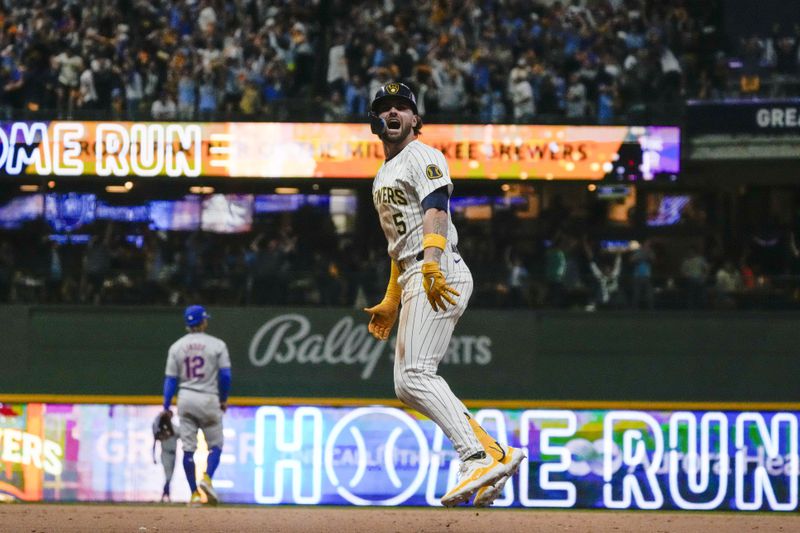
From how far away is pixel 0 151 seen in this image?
14711 mm

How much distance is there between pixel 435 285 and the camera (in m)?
5.50

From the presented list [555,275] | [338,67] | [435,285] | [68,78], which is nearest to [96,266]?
[68,78]

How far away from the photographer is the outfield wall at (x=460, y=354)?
13961 mm

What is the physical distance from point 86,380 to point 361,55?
511 cm

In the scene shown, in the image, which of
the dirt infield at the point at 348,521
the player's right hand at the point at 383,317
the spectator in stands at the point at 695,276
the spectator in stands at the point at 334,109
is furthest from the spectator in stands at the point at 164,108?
the player's right hand at the point at 383,317

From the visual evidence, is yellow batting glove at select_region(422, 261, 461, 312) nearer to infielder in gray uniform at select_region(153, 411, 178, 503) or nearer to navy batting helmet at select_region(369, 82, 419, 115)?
navy batting helmet at select_region(369, 82, 419, 115)

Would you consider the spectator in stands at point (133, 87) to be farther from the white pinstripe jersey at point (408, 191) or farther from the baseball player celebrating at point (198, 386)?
the white pinstripe jersey at point (408, 191)

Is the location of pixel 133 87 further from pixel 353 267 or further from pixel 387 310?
pixel 387 310

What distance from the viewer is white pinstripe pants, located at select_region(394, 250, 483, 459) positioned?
5.73 metres

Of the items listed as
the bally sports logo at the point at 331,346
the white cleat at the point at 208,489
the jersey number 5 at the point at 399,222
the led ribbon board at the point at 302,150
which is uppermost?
the led ribbon board at the point at 302,150

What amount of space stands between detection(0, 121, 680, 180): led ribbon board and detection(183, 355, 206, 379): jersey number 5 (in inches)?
170

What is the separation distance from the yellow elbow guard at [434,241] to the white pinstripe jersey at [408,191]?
0.20 m

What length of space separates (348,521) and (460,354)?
5.49 m

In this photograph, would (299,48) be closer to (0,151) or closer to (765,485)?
(0,151)
